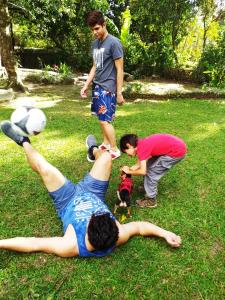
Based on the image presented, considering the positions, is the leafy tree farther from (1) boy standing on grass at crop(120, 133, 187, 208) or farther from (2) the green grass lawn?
(1) boy standing on grass at crop(120, 133, 187, 208)

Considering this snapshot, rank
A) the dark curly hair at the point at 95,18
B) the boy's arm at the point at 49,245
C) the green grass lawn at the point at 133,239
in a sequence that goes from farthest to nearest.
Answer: the dark curly hair at the point at 95,18
the boy's arm at the point at 49,245
the green grass lawn at the point at 133,239

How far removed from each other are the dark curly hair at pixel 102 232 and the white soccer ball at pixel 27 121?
3.91 feet

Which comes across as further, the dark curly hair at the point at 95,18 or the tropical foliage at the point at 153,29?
the tropical foliage at the point at 153,29

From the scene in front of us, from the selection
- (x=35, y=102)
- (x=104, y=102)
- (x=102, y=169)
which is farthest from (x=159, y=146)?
(x=35, y=102)

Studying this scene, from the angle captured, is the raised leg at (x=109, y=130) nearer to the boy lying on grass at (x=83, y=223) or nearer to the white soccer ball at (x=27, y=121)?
the boy lying on grass at (x=83, y=223)

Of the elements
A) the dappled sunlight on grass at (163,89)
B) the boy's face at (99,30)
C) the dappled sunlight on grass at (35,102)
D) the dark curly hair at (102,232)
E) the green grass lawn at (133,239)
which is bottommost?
the dappled sunlight on grass at (35,102)

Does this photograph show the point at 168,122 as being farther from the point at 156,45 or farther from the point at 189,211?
the point at 156,45

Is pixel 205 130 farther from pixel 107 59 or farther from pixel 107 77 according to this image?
Result: pixel 107 59

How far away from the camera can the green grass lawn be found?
2793mm

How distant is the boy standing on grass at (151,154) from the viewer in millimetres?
3656

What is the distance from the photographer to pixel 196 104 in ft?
29.7

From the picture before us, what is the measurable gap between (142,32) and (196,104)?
5.33 metres

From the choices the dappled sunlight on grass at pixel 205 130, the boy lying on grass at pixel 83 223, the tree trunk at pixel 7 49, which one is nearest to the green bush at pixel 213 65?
the dappled sunlight on grass at pixel 205 130

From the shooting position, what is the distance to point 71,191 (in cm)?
342
